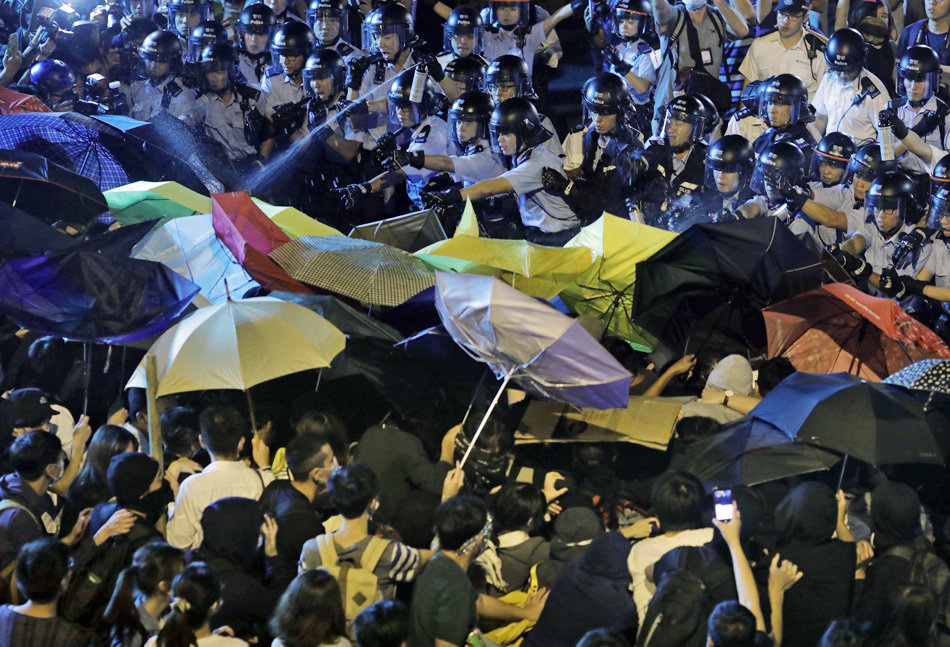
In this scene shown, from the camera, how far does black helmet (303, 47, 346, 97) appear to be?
11.2 metres

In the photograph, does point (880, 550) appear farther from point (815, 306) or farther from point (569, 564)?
point (815, 306)

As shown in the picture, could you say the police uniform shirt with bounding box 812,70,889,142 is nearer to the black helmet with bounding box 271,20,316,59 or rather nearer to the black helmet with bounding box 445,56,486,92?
the black helmet with bounding box 445,56,486,92

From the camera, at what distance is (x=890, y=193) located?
31.5ft

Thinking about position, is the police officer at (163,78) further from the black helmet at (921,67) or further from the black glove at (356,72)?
the black helmet at (921,67)

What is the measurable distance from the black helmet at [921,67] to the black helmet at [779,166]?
155 centimetres

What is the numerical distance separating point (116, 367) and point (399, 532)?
246 centimetres

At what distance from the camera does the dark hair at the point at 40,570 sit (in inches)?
203

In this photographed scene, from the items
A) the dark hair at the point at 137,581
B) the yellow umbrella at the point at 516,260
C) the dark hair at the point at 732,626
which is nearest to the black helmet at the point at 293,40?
the yellow umbrella at the point at 516,260

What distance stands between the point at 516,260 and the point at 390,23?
4.39 metres

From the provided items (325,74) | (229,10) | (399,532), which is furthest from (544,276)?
(229,10)

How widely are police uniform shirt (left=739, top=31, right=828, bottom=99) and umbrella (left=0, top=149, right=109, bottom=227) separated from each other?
525cm

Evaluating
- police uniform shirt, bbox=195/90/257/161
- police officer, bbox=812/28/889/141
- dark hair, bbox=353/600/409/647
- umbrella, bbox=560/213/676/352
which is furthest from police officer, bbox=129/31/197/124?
dark hair, bbox=353/600/409/647

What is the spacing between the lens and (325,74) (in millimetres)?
11180

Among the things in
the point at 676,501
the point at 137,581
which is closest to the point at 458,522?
the point at 676,501
